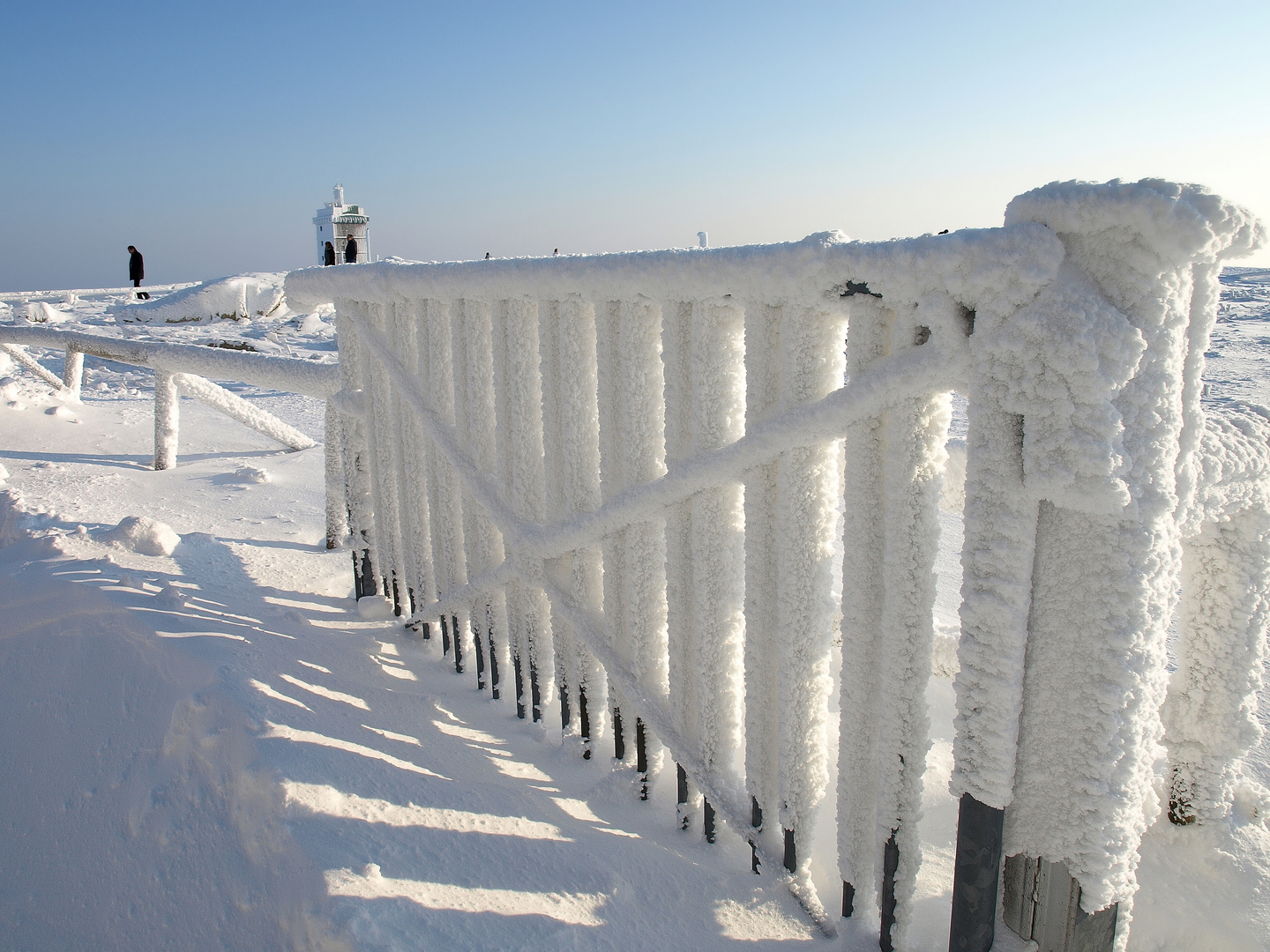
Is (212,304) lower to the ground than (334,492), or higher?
higher

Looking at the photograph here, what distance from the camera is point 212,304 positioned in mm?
14250

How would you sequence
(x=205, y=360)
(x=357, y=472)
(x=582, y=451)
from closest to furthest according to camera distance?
(x=582, y=451), (x=357, y=472), (x=205, y=360)

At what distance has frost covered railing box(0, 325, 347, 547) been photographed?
14.2 ft

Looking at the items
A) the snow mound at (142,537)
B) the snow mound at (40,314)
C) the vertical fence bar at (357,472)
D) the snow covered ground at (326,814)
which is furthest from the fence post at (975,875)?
the snow mound at (40,314)

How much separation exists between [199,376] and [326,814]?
5.15 meters

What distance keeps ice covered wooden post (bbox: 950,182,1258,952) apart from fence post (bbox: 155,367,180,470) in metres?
6.14

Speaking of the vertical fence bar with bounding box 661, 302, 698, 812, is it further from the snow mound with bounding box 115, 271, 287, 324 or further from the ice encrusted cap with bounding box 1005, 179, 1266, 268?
the snow mound with bounding box 115, 271, 287, 324

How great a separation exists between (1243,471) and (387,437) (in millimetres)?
3292

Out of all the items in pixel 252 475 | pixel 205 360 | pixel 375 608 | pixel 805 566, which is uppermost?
pixel 205 360

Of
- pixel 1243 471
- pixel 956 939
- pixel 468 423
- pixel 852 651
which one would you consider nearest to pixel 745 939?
pixel 956 939

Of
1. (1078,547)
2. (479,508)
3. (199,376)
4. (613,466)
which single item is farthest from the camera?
(199,376)

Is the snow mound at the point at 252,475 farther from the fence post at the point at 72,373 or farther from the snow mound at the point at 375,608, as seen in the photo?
the fence post at the point at 72,373

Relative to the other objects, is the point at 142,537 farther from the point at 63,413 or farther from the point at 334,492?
the point at 63,413

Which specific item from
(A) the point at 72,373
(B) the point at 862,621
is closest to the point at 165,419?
(A) the point at 72,373
